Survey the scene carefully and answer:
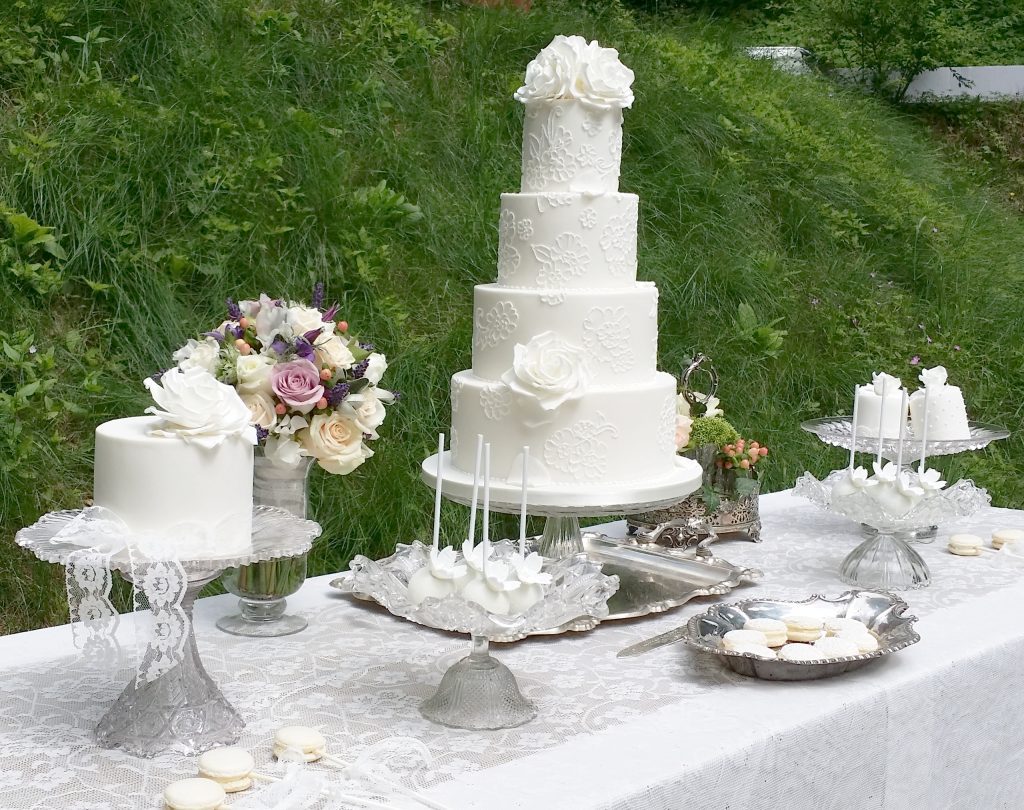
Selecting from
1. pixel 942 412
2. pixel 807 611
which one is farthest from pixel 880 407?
pixel 807 611

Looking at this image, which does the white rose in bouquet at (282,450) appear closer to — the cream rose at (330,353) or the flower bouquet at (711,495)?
the cream rose at (330,353)

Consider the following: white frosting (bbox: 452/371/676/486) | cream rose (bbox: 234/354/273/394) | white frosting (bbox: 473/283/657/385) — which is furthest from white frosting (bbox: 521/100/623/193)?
cream rose (bbox: 234/354/273/394)

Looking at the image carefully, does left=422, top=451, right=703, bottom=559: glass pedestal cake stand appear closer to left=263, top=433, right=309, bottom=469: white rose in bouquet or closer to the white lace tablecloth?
the white lace tablecloth

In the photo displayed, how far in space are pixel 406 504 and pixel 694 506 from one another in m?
1.56

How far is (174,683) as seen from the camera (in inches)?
73.9

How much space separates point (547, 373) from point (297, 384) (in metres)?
0.57

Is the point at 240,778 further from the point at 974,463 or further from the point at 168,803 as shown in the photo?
→ the point at 974,463

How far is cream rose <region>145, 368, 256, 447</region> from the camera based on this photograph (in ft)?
5.90

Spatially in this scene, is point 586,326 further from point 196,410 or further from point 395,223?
point 395,223

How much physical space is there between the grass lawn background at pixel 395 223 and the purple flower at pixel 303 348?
6.50 ft

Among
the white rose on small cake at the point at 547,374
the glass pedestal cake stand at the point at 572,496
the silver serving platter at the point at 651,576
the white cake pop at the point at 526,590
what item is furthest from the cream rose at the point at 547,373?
the white cake pop at the point at 526,590

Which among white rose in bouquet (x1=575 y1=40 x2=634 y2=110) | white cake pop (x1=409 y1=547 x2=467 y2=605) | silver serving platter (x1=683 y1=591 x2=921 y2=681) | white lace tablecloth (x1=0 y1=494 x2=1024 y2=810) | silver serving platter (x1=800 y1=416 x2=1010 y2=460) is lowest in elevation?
white lace tablecloth (x1=0 y1=494 x2=1024 y2=810)

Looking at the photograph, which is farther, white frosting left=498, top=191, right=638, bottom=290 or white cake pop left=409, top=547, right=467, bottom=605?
white frosting left=498, top=191, right=638, bottom=290

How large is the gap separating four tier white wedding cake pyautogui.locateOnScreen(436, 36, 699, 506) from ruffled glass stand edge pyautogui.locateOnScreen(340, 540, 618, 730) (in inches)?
24.5
